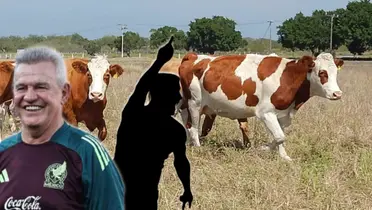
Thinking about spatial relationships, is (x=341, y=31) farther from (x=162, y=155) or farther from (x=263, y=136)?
(x=162, y=155)

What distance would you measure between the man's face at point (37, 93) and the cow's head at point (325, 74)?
5.90 metres

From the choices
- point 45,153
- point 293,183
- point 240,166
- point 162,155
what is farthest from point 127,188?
point 240,166

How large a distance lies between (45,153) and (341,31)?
60.3m

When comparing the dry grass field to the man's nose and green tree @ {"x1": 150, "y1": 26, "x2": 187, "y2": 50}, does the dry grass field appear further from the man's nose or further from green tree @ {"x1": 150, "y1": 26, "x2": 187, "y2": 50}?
the man's nose

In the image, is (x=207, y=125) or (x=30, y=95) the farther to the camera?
(x=207, y=125)

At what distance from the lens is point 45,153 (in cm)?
206

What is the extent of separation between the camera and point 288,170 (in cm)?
629

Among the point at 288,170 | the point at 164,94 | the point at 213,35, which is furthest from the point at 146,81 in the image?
the point at 213,35

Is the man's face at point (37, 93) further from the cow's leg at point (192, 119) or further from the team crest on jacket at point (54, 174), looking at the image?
the cow's leg at point (192, 119)

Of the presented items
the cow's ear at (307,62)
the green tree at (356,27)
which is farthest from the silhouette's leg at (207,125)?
the green tree at (356,27)

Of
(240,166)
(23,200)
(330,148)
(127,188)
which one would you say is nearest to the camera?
(23,200)

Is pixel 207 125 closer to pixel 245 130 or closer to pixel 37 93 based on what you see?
pixel 245 130

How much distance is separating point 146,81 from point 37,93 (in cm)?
45

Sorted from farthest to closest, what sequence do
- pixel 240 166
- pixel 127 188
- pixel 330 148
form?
pixel 330 148 < pixel 240 166 < pixel 127 188
